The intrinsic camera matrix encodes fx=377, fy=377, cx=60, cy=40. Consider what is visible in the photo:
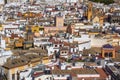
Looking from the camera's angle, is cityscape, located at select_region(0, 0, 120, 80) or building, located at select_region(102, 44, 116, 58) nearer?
cityscape, located at select_region(0, 0, 120, 80)

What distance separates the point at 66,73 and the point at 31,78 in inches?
53.9

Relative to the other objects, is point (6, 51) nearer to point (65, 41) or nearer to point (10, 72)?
point (10, 72)

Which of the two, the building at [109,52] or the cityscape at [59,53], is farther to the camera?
the building at [109,52]

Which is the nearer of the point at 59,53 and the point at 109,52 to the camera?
the point at 109,52

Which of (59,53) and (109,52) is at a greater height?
(109,52)

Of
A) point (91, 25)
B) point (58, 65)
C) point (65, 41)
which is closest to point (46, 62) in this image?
point (58, 65)

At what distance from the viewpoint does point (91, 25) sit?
1153 inches

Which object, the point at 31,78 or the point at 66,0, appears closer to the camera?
the point at 31,78

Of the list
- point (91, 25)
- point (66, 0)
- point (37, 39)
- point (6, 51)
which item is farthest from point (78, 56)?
point (66, 0)

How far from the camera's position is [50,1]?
55969 mm

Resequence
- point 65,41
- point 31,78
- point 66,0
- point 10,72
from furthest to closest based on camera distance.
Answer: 1. point 66,0
2. point 65,41
3. point 10,72
4. point 31,78

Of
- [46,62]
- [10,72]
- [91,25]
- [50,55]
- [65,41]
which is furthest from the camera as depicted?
[91,25]

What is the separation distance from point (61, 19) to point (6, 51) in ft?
40.0

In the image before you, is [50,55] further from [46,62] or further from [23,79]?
[23,79]
